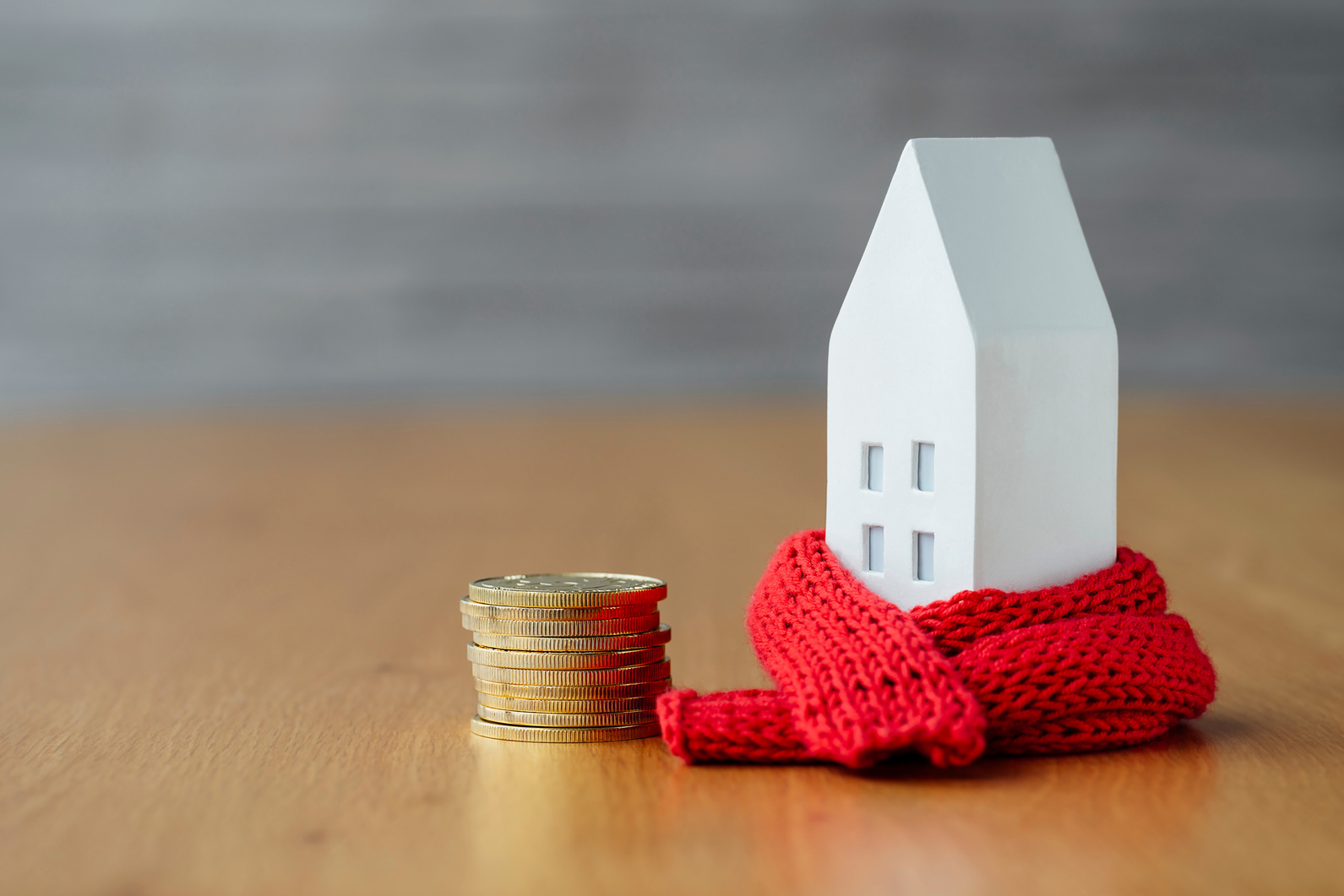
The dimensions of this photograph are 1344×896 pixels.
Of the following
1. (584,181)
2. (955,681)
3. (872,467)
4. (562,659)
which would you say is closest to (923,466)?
(872,467)

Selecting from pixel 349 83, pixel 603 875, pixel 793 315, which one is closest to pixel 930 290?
pixel 603 875

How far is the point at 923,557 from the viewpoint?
31.1 inches

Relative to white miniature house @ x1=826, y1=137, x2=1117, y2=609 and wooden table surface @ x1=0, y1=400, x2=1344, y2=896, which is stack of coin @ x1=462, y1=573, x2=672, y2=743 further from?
white miniature house @ x1=826, y1=137, x2=1117, y2=609

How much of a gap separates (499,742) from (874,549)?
10.0 inches

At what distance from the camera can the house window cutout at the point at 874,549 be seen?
0.80 m

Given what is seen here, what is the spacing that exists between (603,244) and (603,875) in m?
3.23

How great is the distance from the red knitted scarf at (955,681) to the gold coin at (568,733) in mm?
62

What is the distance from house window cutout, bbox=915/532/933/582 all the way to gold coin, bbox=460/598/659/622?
0.16 m

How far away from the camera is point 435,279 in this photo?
3.71 meters

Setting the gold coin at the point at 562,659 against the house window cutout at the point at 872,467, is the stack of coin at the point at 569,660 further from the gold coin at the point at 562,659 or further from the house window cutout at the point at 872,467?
the house window cutout at the point at 872,467

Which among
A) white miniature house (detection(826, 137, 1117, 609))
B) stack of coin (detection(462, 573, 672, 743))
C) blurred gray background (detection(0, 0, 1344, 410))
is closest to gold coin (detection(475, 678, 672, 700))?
stack of coin (detection(462, 573, 672, 743))

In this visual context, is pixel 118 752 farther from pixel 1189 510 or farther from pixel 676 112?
pixel 676 112

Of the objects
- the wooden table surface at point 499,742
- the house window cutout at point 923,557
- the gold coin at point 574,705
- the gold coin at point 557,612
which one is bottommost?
the wooden table surface at point 499,742

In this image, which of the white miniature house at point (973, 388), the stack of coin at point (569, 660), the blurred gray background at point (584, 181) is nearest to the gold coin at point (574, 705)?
the stack of coin at point (569, 660)
